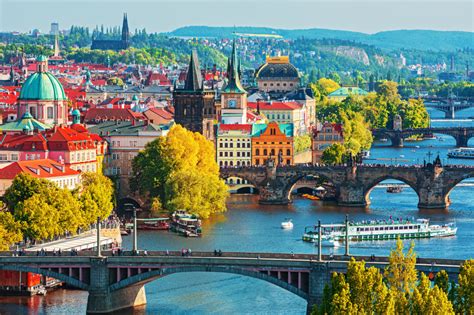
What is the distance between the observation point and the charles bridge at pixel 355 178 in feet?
333

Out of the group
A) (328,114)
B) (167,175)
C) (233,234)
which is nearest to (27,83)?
(167,175)

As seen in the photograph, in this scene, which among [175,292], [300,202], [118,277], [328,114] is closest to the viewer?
[118,277]

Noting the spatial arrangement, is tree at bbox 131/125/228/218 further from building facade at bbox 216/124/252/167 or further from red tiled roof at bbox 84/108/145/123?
red tiled roof at bbox 84/108/145/123

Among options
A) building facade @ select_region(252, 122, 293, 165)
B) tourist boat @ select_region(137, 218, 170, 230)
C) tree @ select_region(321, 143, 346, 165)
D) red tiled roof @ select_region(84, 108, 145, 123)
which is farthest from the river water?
red tiled roof @ select_region(84, 108, 145, 123)

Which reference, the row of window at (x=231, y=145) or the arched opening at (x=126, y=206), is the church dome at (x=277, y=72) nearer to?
the row of window at (x=231, y=145)

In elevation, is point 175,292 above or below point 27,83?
below

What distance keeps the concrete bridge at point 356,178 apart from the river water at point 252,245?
97 centimetres

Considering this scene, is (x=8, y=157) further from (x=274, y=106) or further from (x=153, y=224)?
(x=274, y=106)

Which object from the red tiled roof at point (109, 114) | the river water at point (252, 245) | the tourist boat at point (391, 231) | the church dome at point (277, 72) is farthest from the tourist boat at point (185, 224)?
the church dome at point (277, 72)

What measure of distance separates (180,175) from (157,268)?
31.7m

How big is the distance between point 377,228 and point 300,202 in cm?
1727

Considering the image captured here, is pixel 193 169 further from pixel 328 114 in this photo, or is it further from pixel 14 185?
pixel 328 114

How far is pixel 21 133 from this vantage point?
327 feet

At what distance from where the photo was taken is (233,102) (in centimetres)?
12425
